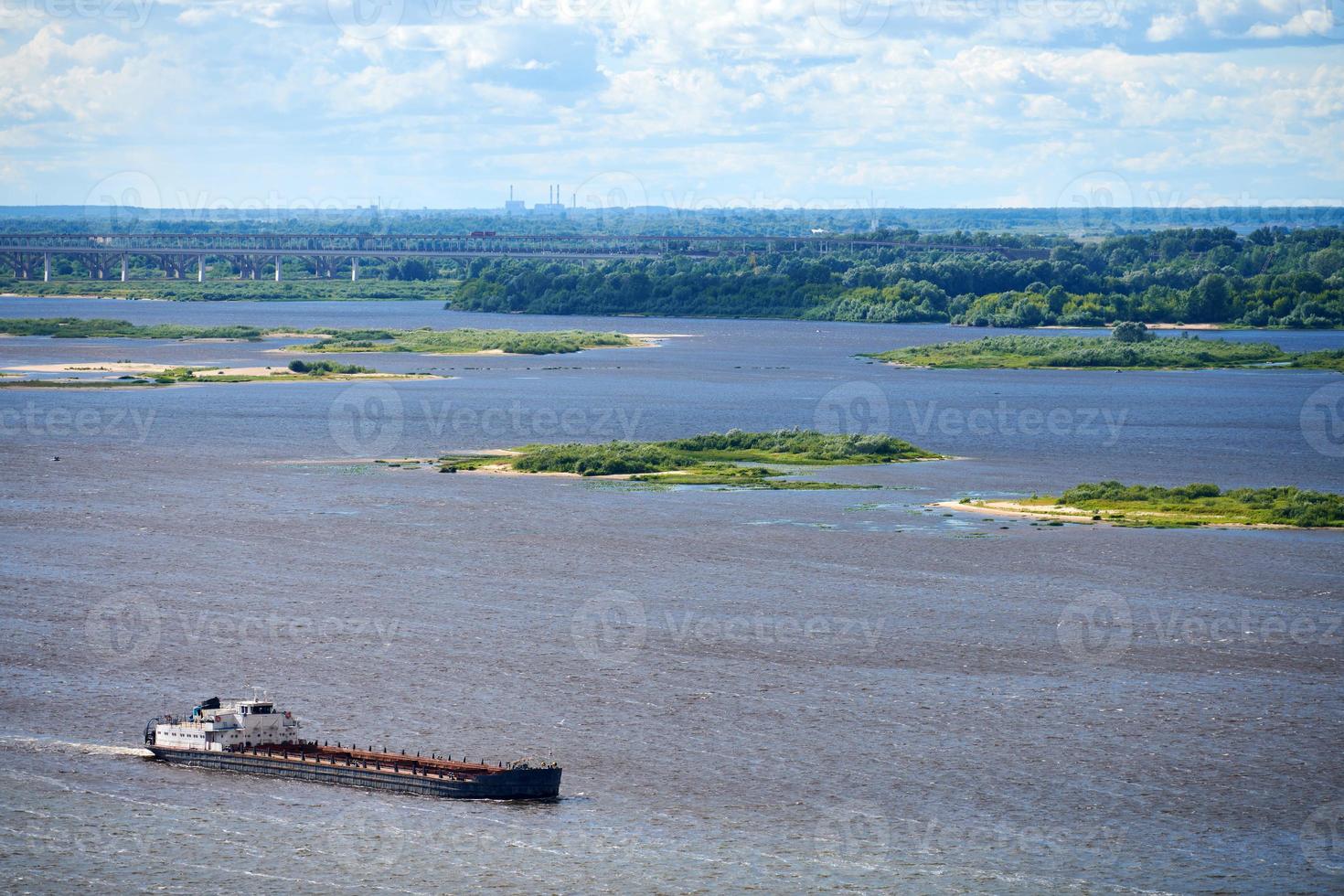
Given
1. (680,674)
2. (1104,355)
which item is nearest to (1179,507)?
(680,674)

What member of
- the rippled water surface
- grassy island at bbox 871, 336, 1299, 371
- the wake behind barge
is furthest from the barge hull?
grassy island at bbox 871, 336, 1299, 371

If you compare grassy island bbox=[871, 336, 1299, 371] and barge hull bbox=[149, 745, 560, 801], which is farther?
grassy island bbox=[871, 336, 1299, 371]

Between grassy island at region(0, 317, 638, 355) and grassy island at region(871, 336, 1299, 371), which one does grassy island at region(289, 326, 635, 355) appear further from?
grassy island at region(871, 336, 1299, 371)

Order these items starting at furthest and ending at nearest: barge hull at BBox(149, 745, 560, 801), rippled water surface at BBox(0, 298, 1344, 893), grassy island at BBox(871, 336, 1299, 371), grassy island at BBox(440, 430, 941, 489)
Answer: grassy island at BBox(871, 336, 1299, 371) < grassy island at BBox(440, 430, 941, 489) < barge hull at BBox(149, 745, 560, 801) < rippled water surface at BBox(0, 298, 1344, 893)

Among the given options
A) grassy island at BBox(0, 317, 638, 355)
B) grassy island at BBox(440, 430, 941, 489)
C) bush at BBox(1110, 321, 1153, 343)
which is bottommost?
grassy island at BBox(440, 430, 941, 489)

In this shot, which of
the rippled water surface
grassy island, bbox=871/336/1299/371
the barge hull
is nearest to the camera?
the rippled water surface

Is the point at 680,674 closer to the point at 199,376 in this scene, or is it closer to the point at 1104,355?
the point at 199,376

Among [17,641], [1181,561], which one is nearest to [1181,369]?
[1181,561]

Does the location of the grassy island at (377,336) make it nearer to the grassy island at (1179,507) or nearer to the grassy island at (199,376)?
the grassy island at (199,376)
